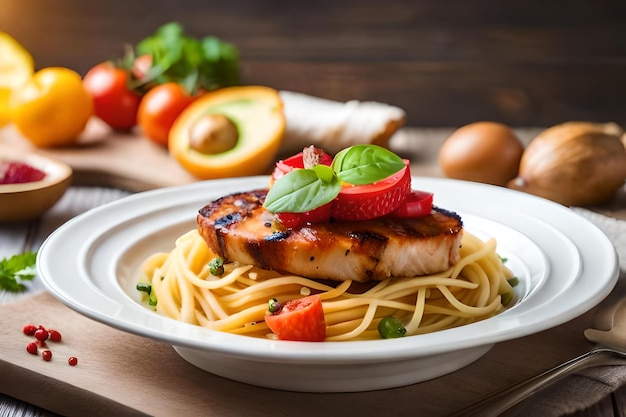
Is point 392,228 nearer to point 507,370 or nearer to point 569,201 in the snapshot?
point 507,370

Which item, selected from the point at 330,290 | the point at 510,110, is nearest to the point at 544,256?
the point at 330,290

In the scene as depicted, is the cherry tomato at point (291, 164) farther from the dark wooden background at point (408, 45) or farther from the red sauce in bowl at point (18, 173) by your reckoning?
the dark wooden background at point (408, 45)

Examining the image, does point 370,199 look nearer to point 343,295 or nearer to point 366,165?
point 366,165

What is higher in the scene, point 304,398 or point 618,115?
point 304,398

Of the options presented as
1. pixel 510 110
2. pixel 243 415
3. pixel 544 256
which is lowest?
pixel 510 110

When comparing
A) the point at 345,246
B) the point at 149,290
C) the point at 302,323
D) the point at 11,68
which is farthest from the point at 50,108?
the point at 302,323

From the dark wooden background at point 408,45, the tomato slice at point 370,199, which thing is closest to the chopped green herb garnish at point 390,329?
the tomato slice at point 370,199
